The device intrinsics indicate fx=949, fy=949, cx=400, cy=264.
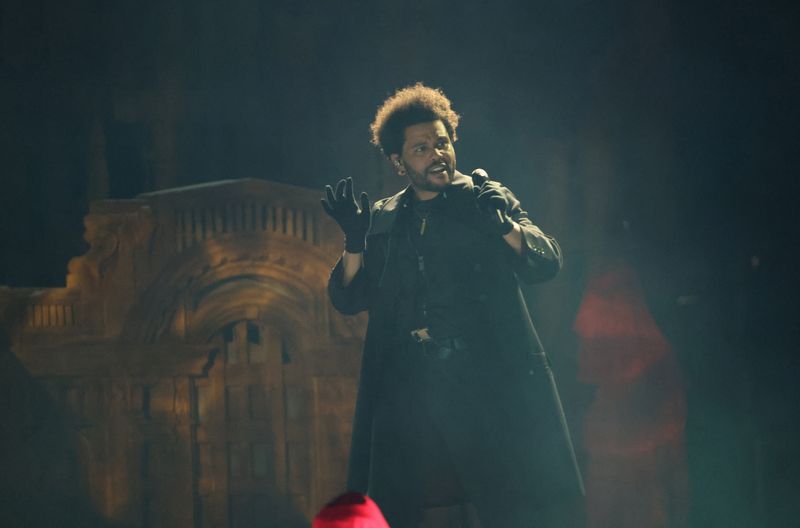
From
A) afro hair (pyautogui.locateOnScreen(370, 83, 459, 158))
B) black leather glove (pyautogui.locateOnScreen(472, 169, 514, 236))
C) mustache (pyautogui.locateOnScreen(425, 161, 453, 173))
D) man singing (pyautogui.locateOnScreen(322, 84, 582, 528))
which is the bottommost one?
man singing (pyautogui.locateOnScreen(322, 84, 582, 528))

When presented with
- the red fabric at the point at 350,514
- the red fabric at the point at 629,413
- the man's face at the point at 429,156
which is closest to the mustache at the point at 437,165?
the man's face at the point at 429,156

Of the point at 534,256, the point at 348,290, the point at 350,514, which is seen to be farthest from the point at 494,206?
the point at 350,514

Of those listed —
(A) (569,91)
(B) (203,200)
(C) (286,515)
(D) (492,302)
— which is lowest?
(C) (286,515)

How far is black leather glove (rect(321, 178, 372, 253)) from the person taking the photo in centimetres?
354

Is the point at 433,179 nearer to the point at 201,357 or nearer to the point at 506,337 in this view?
the point at 506,337

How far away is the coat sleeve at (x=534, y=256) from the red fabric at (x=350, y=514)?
146cm

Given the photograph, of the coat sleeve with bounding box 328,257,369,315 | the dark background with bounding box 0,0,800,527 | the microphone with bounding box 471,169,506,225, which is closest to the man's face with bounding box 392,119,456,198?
the microphone with bounding box 471,169,506,225

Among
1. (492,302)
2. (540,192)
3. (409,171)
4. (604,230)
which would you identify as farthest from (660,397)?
(409,171)

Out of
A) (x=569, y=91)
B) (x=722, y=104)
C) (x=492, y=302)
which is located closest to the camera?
(x=492, y=302)

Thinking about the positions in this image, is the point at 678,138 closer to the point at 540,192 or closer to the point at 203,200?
the point at 540,192

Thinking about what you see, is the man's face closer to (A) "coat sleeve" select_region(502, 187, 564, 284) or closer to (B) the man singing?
(B) the man singing

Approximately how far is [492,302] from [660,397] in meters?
1.57

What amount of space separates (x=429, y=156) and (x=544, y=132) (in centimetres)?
148

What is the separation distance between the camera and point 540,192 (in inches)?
195
